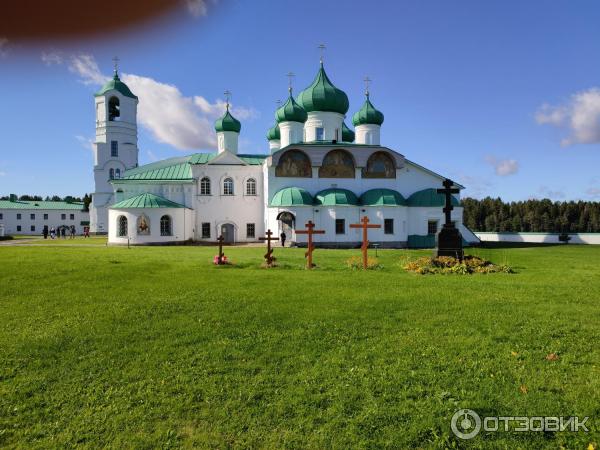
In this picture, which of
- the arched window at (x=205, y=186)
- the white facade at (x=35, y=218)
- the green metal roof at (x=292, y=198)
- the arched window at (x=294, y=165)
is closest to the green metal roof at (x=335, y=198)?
the green metal roof at (x=292, y=198)

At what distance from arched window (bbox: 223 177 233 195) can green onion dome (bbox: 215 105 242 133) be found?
660 cm

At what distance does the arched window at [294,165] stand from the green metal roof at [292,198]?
1.52m

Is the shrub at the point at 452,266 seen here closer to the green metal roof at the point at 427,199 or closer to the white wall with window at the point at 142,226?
the green metal roof at the point at 427,199

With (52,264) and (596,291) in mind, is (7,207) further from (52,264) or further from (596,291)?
(596,291)

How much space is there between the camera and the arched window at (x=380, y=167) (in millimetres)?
31094

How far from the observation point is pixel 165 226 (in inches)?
1209

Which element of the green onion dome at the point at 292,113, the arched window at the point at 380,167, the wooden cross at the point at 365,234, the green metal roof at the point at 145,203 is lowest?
the wooden cross at the point at 365,234

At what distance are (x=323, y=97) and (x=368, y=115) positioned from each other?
4.45m

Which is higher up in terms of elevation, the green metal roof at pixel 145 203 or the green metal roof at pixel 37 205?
the green metal roof at pixel 37 205

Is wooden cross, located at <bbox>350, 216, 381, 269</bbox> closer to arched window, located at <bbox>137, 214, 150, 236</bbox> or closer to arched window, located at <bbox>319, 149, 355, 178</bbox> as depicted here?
arched window, located at <bbox>319, 149, 355, 178</bbox>

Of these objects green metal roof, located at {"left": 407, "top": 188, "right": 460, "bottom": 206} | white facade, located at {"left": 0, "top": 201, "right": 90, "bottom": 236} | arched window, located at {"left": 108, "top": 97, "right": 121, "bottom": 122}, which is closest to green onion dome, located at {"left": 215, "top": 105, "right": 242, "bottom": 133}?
arched window, located at {"left": 108, "top": 97, "right": 121, "bottom": 122}

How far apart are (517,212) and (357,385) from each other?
243 feet

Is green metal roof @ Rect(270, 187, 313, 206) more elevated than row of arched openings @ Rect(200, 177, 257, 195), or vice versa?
row of arched openings @ Rect(200, 177, 257, 195)

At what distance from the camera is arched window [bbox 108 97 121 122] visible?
45.1 meters
